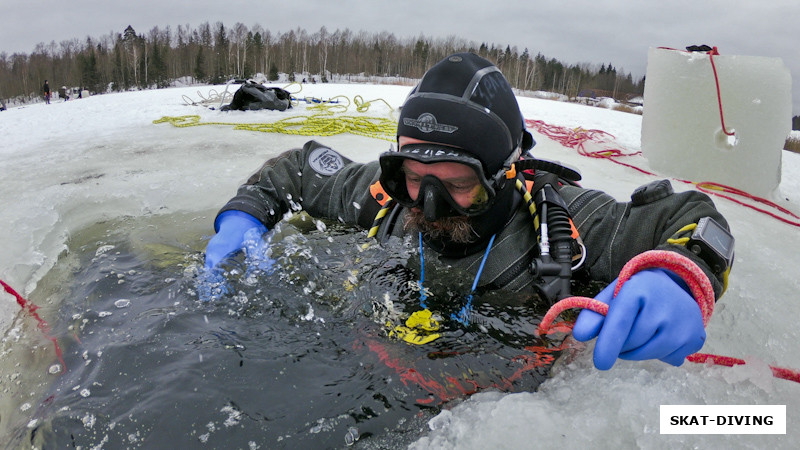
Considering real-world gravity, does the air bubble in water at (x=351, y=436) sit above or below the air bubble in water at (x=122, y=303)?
below

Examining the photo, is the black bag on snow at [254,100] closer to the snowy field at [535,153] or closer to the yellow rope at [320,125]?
the snowy field at [535,153]

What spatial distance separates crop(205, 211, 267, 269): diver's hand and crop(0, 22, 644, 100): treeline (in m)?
39.5

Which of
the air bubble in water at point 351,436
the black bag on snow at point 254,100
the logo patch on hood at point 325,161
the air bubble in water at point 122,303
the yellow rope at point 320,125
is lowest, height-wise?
the air bubble in water at point 351,436

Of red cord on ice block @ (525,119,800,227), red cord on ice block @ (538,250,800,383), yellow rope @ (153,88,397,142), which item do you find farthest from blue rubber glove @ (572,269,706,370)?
yellow rope @ (153,88,397,142)

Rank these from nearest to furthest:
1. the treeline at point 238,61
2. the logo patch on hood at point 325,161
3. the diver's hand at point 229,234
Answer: the diver's hand at point 229,234, the logo patch on hood at point 325,161, the treeline at point 238,61

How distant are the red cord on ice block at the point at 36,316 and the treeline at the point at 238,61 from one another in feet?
131

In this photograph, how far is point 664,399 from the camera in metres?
1.32

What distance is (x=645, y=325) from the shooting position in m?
1.19

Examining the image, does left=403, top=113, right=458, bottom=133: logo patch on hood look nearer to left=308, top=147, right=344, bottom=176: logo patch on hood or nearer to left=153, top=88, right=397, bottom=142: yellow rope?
left=308, top=147, right=344, bottom=176: logo patch on hood

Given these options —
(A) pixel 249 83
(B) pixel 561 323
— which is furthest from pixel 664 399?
(A) pixel 249 83

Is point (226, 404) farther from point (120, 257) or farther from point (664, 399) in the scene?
point (120, 257)

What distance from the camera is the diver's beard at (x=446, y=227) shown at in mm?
1876

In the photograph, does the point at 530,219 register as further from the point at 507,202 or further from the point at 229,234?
the point at 229,234

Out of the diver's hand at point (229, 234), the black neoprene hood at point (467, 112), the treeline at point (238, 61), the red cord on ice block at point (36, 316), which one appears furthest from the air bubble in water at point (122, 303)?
the treeline at point (238, 61)
